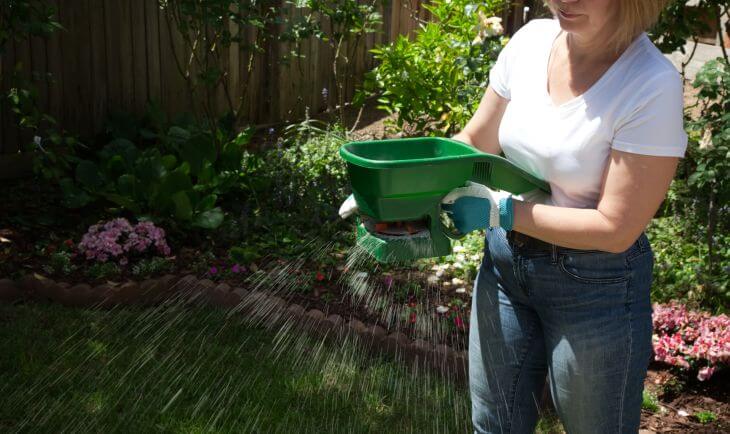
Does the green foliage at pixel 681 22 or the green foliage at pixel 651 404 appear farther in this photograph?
the green foliage at pixel 681 22

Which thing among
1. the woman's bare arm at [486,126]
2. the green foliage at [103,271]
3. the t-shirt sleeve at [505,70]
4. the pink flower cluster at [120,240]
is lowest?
the green foliage at [103,271]

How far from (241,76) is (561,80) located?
492 cm

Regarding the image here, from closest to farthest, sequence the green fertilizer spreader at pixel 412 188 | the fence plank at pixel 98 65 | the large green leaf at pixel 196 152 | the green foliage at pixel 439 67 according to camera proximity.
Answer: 1. the green fertilizer spreader at pixel 412 188
2. the large green leaf at pixel 196 152
3. the green foliage at pixel 439 67
4. the fence plank at pixel 98 65

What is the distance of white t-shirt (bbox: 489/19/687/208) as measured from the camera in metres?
1.54

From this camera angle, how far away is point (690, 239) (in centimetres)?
430

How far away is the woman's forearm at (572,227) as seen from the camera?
5.30ft

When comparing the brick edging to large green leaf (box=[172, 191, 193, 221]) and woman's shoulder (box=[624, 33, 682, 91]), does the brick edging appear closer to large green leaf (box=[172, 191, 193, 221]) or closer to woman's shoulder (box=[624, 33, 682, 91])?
large green leaf (box=[172, 191, 193, 221])

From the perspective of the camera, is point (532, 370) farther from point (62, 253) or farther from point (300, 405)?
point (62, 253)

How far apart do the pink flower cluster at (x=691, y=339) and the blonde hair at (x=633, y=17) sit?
1.93 meters

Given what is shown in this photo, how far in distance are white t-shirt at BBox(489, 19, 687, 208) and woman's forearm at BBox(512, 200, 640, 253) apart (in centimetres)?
8

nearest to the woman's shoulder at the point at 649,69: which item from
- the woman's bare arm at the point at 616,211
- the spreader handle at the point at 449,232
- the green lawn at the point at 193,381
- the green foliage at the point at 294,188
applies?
the woman's bare arm at the point at 616,211

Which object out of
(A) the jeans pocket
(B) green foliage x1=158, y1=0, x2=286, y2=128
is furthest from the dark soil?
(A) the jeans pocket

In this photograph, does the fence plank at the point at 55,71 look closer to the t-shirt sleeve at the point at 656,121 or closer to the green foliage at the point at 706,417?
the green foliage at the point at 706,417

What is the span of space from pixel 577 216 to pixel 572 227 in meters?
0.03
